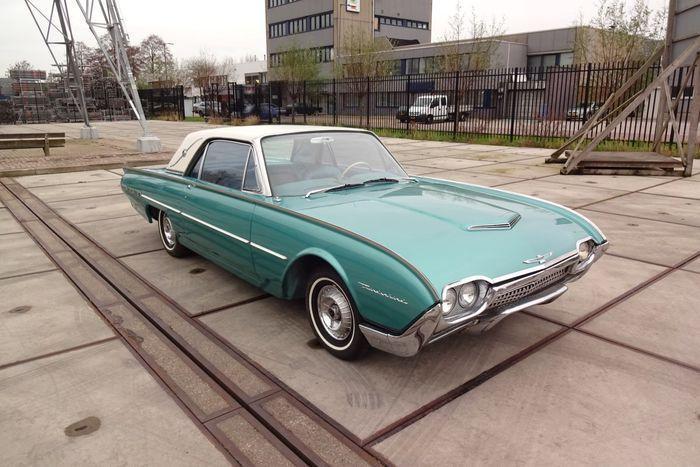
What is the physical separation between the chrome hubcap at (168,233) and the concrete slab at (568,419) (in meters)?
3.44

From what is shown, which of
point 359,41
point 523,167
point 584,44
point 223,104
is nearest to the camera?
point 523,167

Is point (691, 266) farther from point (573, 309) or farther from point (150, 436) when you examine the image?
point (150, 436)

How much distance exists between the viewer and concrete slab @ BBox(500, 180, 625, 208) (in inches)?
305

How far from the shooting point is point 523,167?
1141 cm

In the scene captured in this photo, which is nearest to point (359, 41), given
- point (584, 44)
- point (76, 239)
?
point (584, 44)

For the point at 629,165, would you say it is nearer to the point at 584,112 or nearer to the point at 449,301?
the point at 584,112

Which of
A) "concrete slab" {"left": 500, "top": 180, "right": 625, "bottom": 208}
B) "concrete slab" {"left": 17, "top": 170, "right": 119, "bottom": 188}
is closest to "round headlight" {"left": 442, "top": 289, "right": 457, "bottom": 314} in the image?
"concrete slab" {"left": 500, "top": 180, "right": 625, "bottom": 208}

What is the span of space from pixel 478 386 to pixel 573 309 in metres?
1.44

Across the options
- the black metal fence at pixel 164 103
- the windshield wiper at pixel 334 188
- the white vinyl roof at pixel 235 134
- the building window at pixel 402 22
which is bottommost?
the windshield wiper at pixel 334 188

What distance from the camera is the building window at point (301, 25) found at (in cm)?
6400

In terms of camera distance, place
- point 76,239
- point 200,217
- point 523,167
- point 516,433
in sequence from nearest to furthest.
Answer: point 516,433 < point 200,217 < point 76,239 < point 523,167

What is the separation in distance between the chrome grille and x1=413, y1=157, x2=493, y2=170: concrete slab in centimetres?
846

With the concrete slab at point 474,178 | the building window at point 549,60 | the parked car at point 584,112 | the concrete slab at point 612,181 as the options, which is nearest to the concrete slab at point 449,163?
the concrete slab at point 474,178

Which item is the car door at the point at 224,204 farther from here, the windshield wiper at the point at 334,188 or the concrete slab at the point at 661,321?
the concrete slab at the point at 661,321
